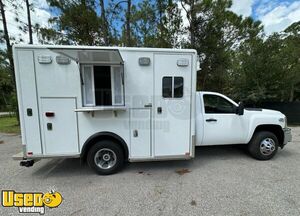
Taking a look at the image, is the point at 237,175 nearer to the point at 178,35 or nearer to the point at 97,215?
the point at 97,215

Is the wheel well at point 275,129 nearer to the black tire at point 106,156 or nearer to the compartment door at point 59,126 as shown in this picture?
the black tire at point 106,156

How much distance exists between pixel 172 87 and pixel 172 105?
40 centimetres

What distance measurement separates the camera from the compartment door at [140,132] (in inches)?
142

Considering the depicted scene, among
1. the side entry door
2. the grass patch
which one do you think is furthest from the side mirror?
the grass patch

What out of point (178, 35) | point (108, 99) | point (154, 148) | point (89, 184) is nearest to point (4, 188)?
point (89, 184)

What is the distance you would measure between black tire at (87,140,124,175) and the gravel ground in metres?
0.18

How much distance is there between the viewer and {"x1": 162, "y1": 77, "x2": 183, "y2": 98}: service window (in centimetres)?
358

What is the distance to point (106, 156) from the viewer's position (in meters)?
3.70

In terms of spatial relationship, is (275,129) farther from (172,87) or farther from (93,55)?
(93,55)

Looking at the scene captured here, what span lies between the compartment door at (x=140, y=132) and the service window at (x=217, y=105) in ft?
5.49

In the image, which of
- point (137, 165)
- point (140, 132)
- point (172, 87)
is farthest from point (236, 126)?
point (137, 165)

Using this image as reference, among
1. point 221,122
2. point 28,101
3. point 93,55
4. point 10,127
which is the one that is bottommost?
point 10,127

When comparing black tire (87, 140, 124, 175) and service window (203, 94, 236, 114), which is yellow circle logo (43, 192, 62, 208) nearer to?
black tire (87, 140, 124, 175)

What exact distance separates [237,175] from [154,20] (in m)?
11.8
